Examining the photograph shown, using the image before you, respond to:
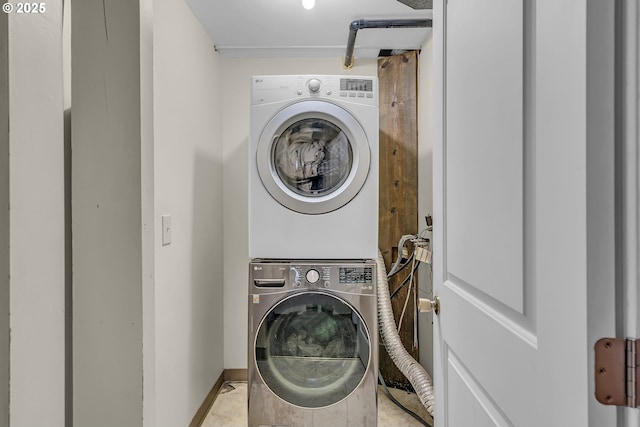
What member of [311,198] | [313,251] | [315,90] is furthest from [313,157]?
[313,251]

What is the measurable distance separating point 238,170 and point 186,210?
710 millimetres

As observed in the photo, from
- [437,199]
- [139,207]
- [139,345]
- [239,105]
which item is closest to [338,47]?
[239,105]

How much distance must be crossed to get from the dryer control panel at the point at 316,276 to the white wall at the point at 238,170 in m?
0.73

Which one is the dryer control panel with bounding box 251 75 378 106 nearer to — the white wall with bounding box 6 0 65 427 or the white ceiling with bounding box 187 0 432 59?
the white ceiling with bounding box 187 0 432 59

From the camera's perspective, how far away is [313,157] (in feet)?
6.25

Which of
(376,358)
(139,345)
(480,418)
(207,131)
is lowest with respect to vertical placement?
(376,358)

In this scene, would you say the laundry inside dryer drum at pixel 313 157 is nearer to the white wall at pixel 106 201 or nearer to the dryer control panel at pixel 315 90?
the dryer control panel at pixel 315 90

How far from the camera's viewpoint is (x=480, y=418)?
32.5 inches

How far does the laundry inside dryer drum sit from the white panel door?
0.88 m

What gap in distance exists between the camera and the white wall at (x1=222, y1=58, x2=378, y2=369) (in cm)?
246

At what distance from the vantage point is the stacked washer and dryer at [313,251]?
69.3 inches

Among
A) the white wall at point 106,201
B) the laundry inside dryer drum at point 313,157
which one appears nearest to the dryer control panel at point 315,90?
the laundry inside dryer drum at point 313,157

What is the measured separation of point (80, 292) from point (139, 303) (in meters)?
0.11

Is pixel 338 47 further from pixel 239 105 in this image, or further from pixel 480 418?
pixel 480 418
